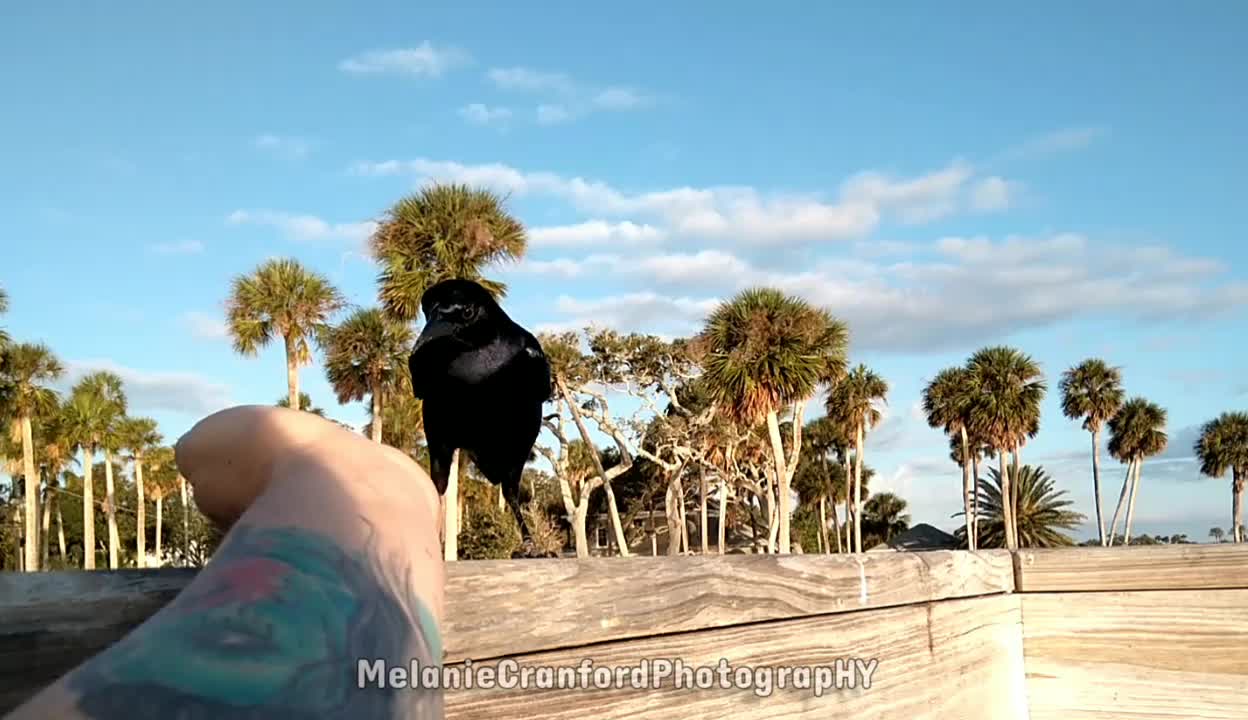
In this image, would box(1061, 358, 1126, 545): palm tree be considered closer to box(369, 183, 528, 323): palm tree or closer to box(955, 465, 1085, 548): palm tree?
box(955, 465, 1085, 548): palm tree

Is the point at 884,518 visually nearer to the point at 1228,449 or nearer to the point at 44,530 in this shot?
the point at 1228,449

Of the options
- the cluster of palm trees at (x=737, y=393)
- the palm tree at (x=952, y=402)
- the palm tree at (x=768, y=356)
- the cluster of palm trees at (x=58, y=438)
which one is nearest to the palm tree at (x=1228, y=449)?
the cluster of palm trees at (x=737, y=393)

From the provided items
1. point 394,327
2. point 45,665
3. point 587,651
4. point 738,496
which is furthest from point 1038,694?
point 738,496

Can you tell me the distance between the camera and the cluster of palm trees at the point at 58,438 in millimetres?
37594

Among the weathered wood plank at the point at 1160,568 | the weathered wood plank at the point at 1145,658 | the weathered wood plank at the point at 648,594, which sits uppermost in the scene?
the weathered wood plank at the point at 648,594

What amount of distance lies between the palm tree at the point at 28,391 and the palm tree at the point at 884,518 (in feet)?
145

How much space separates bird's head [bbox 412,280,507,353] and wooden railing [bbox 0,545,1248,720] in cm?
146

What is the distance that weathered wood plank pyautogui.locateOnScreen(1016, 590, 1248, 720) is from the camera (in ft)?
8.34

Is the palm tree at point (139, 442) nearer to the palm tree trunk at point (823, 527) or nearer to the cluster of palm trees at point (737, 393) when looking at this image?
the cluster of palm trees at point (737, 393)

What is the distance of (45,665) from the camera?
96 centimetres

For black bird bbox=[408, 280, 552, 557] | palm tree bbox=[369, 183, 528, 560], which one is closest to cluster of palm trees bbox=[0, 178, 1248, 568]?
palm tree bbox=[369, 183, 528, 560]

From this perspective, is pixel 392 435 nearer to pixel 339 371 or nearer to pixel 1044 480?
pixel 339 371

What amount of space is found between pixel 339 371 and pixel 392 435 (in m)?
12.9

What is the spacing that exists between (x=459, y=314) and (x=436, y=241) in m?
19.3
